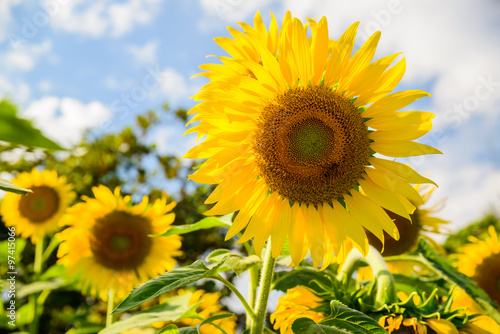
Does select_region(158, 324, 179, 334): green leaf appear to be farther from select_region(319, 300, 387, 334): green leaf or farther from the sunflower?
the sunflower

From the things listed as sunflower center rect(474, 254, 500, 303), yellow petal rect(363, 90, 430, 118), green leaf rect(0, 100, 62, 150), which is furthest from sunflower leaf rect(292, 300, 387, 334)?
sunflower center rect(474, 254, 500, 303)

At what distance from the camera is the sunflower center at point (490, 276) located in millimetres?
2734

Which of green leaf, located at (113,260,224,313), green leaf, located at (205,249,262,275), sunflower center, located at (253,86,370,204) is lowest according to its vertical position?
green leaf, located at (205,249,262,275)

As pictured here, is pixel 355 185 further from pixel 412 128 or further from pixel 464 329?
pixel 464 329

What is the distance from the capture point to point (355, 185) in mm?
1498

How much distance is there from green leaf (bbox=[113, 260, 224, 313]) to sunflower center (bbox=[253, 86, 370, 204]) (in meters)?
0.41

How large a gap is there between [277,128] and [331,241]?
424 mm

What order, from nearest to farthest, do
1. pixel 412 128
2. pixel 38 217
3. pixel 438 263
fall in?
pixel 412 128, pixel 438 263, pixel 38 217

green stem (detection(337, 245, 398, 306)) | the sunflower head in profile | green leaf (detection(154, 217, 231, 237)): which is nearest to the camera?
green stem (detection(337, 245, 398, 306))

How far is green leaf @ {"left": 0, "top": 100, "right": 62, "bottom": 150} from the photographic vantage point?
Result: 55 cm

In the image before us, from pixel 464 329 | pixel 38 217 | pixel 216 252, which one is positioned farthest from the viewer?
pixel 38 217

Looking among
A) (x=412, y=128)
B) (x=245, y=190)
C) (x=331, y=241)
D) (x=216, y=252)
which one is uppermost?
(x=412, y=128)

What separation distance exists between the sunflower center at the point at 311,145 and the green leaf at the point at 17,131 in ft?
3.05

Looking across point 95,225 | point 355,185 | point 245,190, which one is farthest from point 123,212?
point 355,185
